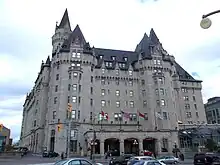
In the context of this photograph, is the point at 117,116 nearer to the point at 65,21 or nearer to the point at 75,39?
the point at 75,39

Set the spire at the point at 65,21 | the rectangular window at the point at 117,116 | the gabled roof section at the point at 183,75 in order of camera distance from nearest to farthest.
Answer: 1. the rectangular window at the point at 117,116
2. the spire at the point at 65,21
3. the gabled roof section at the point at 183,75

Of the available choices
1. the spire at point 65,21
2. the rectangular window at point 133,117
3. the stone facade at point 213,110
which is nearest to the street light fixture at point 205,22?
the rectangular window at point 133,117

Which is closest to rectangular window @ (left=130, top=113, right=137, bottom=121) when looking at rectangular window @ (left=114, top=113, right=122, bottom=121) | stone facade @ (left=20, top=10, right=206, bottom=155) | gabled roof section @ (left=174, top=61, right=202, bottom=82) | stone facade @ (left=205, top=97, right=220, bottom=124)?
stone facade @ (left=20, top=10, right=206, bottom=155)

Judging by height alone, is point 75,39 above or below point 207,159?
above

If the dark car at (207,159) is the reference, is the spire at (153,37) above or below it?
above

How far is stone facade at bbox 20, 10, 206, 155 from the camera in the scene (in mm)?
59844

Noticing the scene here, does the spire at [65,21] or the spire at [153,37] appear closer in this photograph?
the spire at [153,37]

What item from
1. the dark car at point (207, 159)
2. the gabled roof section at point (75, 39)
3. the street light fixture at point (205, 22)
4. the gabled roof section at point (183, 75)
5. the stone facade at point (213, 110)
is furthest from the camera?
the stone facade at point (213, 110)

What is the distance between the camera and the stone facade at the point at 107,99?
196 ft

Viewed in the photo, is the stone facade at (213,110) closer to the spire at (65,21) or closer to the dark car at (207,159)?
the spire at (65,21)

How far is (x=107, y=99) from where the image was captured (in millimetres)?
69500

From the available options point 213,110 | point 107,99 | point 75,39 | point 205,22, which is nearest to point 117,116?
point 107,99

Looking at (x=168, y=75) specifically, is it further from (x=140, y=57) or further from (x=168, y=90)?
(x=140, y=57)

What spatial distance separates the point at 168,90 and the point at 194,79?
68.7 ft
